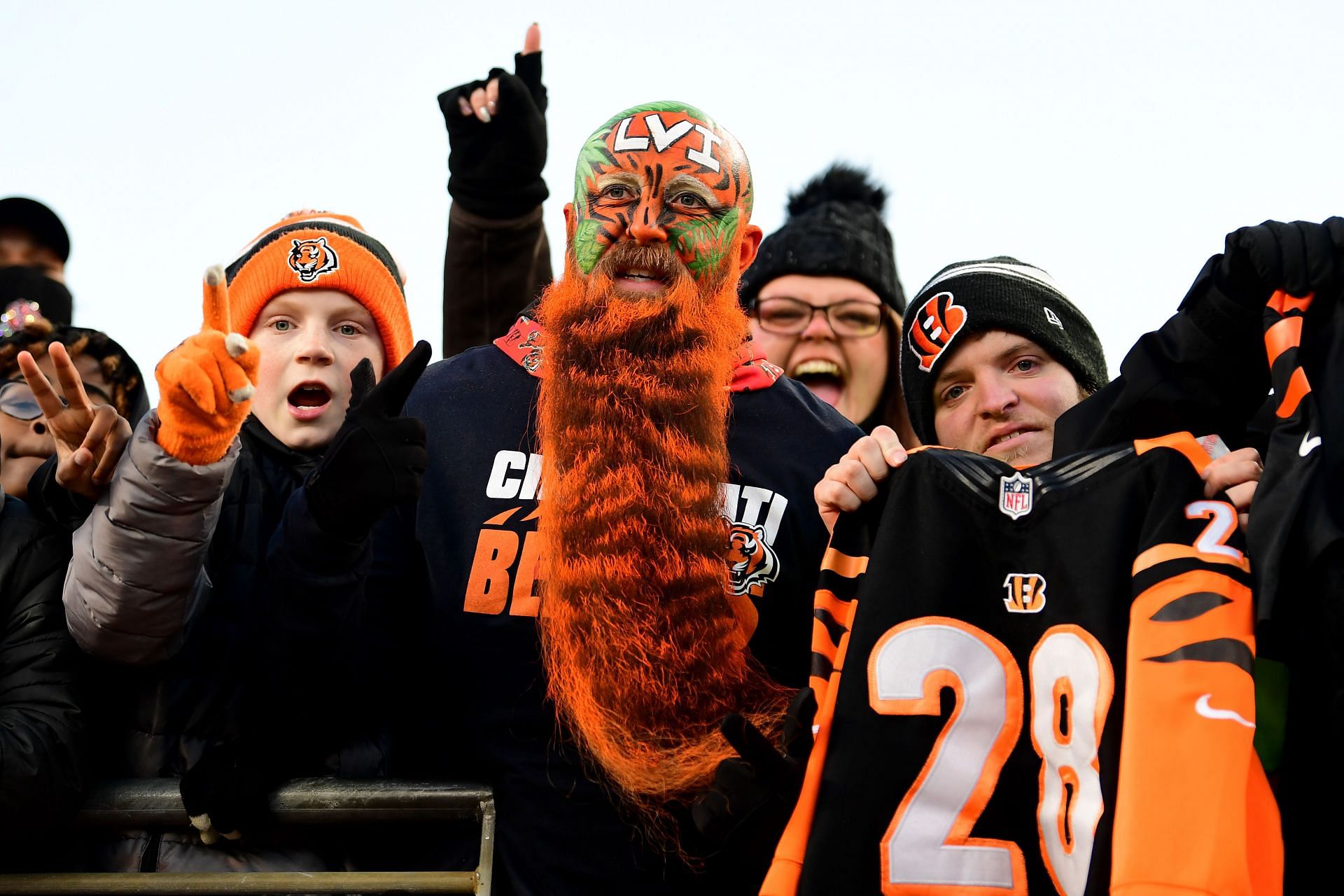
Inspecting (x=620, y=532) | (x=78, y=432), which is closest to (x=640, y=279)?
(x=620, y=532)

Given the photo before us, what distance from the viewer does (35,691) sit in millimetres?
2475

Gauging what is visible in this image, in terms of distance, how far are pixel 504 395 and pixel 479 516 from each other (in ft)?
1.08

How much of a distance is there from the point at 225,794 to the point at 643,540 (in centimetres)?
90

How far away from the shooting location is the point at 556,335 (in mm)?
2979

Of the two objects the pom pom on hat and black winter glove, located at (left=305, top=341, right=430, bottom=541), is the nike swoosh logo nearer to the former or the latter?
black winter glove, located at (left=305, top=341, right=430, bottom=541)

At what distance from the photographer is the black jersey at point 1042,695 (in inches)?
72.4

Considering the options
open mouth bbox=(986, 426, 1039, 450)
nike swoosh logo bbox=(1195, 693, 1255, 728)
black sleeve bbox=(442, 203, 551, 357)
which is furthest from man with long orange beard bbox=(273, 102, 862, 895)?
nike swoosh logo bbox=(1195, 693, 1255, 728)

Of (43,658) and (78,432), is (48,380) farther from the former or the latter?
(43,658)

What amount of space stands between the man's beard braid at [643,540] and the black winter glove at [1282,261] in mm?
1073

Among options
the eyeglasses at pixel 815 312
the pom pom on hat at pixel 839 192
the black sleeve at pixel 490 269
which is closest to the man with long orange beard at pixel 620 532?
the black sleeve at pixel 490 269

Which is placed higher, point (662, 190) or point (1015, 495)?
point (662, 190)

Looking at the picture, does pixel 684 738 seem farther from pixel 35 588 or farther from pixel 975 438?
pixel 35 588

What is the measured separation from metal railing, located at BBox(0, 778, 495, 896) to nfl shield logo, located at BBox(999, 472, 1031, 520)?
110 centimetres

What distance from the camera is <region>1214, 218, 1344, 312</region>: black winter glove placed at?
205 centimetres
